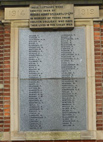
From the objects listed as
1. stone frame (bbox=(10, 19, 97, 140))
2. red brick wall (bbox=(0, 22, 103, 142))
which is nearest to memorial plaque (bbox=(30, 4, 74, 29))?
stone frame (bbox=(10, 19, 97, 140))

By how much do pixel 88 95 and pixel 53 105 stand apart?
2.47 feet

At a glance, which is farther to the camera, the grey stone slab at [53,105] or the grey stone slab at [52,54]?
the grey stone slab at [52,54]

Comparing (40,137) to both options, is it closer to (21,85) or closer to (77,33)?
(21,85)

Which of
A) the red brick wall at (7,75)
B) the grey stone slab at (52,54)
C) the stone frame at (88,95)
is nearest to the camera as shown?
the stone frame at (88,95)

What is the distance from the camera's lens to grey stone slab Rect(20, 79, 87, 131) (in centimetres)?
599

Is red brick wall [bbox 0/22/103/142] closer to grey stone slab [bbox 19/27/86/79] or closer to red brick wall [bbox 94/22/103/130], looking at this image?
red brick wall [bbox 94/22/103/130]

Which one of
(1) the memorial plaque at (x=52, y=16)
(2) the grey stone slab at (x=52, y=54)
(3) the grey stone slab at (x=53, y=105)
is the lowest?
(3) the grey stone slab at (x=53, y=105)

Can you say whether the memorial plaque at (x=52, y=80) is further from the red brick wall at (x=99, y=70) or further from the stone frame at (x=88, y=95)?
the red brick wall at (x=99, y=70)

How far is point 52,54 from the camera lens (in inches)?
243

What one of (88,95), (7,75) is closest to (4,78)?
(7,75)

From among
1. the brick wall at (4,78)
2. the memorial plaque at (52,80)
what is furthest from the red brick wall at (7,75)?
the memorial plaque at (52,80)

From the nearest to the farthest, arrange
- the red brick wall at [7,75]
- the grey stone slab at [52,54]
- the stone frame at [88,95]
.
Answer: the stone frame at [88,95] < the red brick wall at [7,75] < the grey stone slab at [52,54]

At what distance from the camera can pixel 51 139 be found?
19.3 ft

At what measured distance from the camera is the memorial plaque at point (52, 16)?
621 cm
